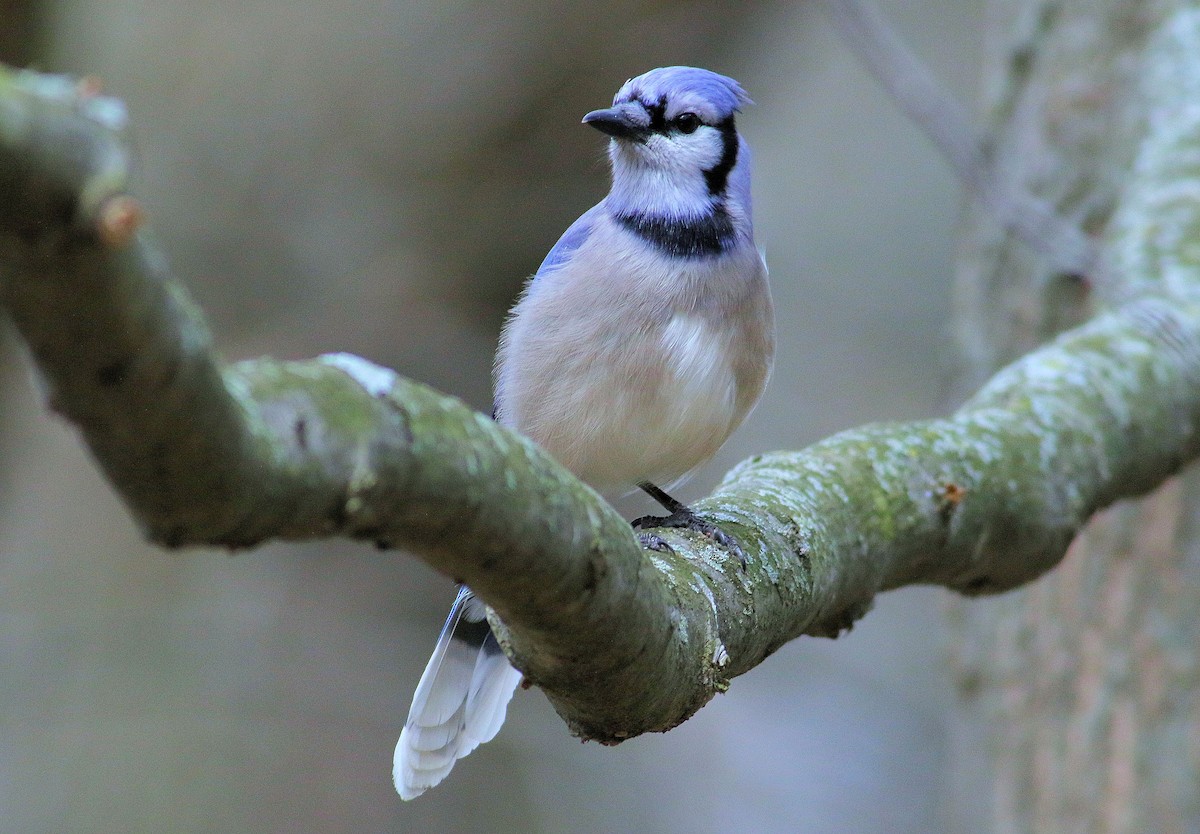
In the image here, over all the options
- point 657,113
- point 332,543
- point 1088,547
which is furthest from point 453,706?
point 332,543

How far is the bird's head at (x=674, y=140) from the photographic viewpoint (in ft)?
9.22

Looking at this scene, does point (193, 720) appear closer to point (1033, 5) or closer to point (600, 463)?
point (600, 463)

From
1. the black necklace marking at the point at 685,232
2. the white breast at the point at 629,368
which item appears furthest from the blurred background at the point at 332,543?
the white breast at the point at 629,368

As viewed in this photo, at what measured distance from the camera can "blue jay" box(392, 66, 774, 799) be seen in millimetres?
2445

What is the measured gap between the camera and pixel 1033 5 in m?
3.82

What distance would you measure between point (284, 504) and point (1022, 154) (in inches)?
131

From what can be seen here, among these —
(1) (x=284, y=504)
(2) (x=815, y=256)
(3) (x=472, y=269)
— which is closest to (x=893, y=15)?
(2) (x=815, y=256)

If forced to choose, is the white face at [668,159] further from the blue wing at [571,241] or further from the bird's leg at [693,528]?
the bird's leg at [693,528]

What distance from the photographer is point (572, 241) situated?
280 cm

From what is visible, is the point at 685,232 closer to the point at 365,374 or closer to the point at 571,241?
the point at 571,241

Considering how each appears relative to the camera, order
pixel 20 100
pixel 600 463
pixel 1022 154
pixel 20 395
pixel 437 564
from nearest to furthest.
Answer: pixel 20 100 < pixel 437 564 < pixel 600 463 < pixel 1022 154 < pixel 20 395

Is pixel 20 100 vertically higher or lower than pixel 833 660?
higher

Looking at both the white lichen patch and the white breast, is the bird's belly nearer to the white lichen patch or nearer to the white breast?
the white breast

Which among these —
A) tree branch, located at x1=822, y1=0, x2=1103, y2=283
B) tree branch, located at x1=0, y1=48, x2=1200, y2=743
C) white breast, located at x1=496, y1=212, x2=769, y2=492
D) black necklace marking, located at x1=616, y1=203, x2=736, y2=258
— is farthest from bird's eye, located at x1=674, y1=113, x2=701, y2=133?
tree branch, located at x1=0, y1=48, x2=1200, y2=743
